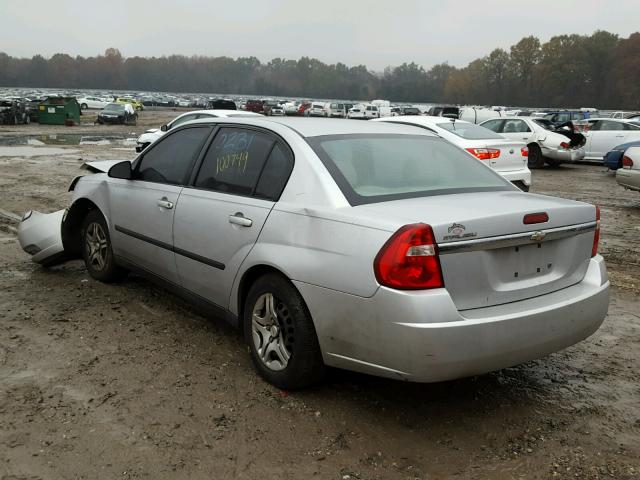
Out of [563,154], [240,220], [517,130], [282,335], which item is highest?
[240,220]

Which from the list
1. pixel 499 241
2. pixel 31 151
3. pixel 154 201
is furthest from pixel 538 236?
pixel 31 151

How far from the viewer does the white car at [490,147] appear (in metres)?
10.6

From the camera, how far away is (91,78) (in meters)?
194

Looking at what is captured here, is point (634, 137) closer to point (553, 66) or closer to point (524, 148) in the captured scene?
point (524, 148)

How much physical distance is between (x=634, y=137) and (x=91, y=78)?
198686 millimetres

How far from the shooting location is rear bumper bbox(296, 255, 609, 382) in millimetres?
2867

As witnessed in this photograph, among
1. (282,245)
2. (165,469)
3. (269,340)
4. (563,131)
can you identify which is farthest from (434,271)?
(563,131)

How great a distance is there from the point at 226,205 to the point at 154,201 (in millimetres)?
928

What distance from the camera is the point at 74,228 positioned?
5859 mm

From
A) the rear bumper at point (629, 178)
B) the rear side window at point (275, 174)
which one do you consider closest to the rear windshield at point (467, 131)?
the rear bumper at point (629, 178)

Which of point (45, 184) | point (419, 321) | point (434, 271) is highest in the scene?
point (434, 271)

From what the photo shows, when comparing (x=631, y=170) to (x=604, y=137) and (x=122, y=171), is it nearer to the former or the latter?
(x=122, y=171)

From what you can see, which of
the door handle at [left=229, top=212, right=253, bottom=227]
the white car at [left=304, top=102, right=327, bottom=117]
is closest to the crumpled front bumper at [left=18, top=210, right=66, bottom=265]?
the door handle at [left=229, top=212, right=253, bottom=227]

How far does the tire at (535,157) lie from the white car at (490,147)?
7.83 meters
